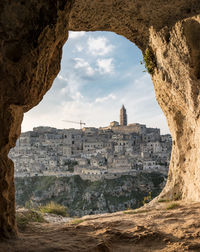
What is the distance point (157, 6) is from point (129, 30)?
1.68 m

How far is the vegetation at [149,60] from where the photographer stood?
8219 mm

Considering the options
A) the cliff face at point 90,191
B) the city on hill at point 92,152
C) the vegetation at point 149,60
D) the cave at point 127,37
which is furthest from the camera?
the city on hill at point 92,152

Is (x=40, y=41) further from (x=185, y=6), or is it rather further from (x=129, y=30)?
(x=129, y=30)

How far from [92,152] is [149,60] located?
61.0 metres

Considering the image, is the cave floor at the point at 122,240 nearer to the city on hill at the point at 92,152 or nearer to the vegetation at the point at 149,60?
the vegetation at the point at 149,60

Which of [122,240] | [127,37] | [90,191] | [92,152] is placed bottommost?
[90,191]

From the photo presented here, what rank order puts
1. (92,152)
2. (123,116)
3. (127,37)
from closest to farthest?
(127,37) < (92,152) < (123,116)

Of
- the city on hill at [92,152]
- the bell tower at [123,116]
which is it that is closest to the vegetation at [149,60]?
the city on hill at [92,152]

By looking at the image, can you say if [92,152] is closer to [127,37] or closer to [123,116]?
[123,116]

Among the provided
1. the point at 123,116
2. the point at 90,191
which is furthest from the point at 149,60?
the point at 123,116

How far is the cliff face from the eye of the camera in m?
42.7

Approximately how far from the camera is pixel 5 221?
2.95m

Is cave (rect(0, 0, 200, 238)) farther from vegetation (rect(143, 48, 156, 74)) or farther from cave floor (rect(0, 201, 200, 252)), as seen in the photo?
cave floor (rect(0, 201, 200, 252))

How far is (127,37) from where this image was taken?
339 inches
